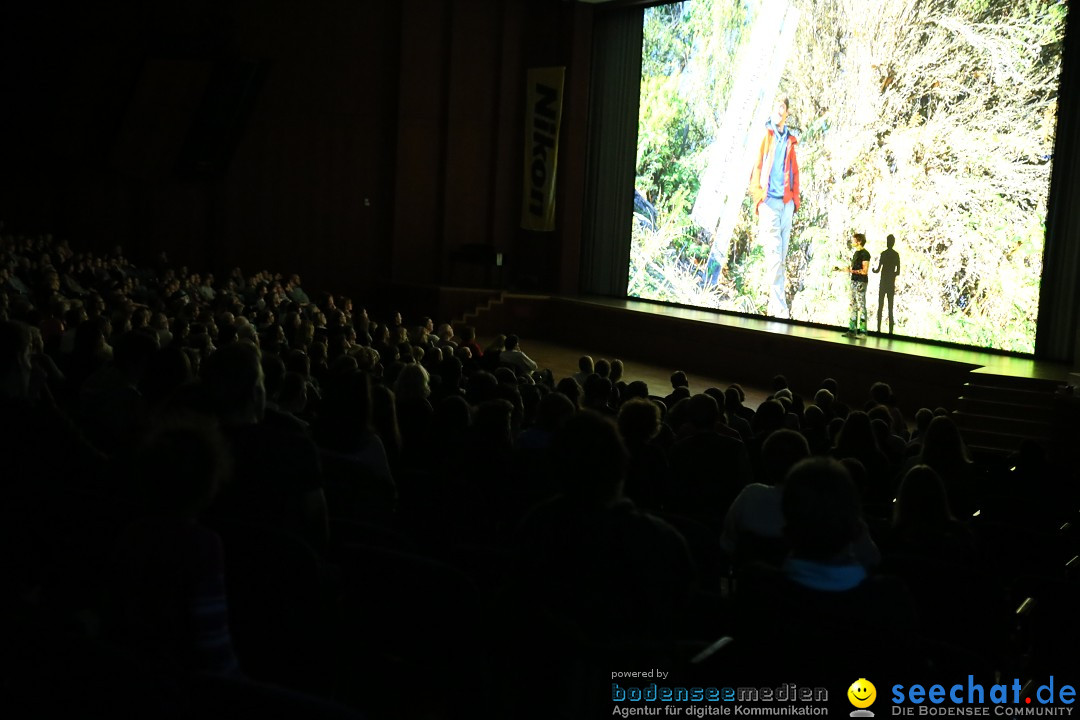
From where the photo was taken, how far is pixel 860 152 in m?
12.8

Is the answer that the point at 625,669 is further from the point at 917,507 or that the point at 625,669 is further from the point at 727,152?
the point at 727,152

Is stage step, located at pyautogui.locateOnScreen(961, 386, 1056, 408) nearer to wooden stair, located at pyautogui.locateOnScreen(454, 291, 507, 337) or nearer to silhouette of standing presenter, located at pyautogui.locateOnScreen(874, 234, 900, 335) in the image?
silhouette of standing presenter, located at pyautogui.locateOnScreen(874, 234, 900, 335)

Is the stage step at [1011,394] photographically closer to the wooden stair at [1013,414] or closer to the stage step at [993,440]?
the wooden stair at [1013,414]

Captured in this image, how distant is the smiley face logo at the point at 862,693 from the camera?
198 centimetres

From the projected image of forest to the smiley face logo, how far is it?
1070 centimetres

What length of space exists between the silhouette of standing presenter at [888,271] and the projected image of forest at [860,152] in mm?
355

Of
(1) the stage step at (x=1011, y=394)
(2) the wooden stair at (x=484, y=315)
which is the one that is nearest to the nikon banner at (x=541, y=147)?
(2) the wooden stair at (x=484, y=315)

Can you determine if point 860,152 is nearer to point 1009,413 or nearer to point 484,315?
point 1009,413

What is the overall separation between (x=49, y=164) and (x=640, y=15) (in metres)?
9.18

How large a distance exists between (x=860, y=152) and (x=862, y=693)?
11.8 meters

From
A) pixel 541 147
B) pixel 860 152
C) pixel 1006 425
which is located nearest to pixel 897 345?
pixel 1006 425

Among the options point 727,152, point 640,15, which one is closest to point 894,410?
point 727,152

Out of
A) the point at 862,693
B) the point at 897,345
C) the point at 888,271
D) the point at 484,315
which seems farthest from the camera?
the point at 484,315

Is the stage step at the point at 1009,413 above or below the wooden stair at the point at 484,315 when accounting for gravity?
below
